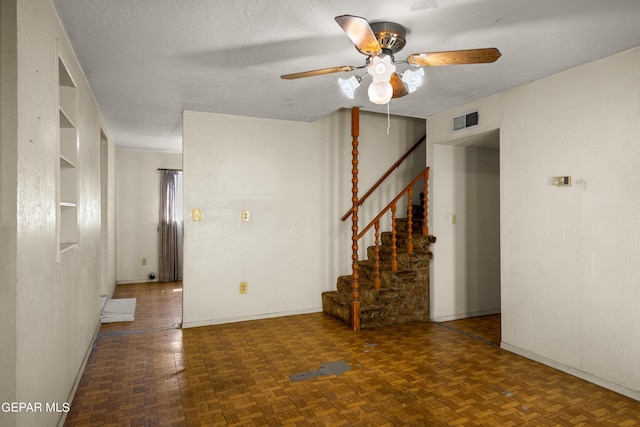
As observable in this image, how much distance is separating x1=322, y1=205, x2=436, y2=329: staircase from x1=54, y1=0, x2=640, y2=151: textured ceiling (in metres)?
1.83

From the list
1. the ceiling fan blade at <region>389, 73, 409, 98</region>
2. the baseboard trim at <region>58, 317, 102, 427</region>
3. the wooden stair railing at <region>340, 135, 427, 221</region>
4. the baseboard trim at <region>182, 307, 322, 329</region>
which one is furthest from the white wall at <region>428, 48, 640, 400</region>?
the baseboard trim at <region>58, 317, 102, 427</region>

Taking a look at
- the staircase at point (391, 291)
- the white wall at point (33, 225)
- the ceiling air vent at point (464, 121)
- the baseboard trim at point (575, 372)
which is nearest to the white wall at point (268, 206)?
the staircase at point (391, 291)

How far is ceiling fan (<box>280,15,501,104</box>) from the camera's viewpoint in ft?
5.91

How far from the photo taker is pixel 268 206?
454cm

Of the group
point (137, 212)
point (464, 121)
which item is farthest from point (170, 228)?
point (464, 121)

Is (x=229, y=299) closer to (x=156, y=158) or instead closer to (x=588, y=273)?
(x=588, y=273)

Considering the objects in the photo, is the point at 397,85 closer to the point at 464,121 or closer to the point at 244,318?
the point at 464,121

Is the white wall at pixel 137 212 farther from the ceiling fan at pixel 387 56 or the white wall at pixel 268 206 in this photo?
the ceiling fan at pixel 387 56

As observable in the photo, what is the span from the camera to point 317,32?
2334mm

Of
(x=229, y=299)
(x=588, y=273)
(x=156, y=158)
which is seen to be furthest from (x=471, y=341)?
(x=156, y=158)

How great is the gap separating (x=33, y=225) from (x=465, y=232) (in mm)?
4249

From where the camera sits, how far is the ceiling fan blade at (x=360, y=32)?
167 cm

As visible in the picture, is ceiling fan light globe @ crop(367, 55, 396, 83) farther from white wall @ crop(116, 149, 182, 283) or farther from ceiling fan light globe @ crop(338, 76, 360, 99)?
white wall @ crop(116, 149, 182, 283)

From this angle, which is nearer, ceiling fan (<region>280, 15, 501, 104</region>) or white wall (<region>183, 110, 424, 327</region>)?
ceiling fan (<region>280, 15, 501, 104</region>)
